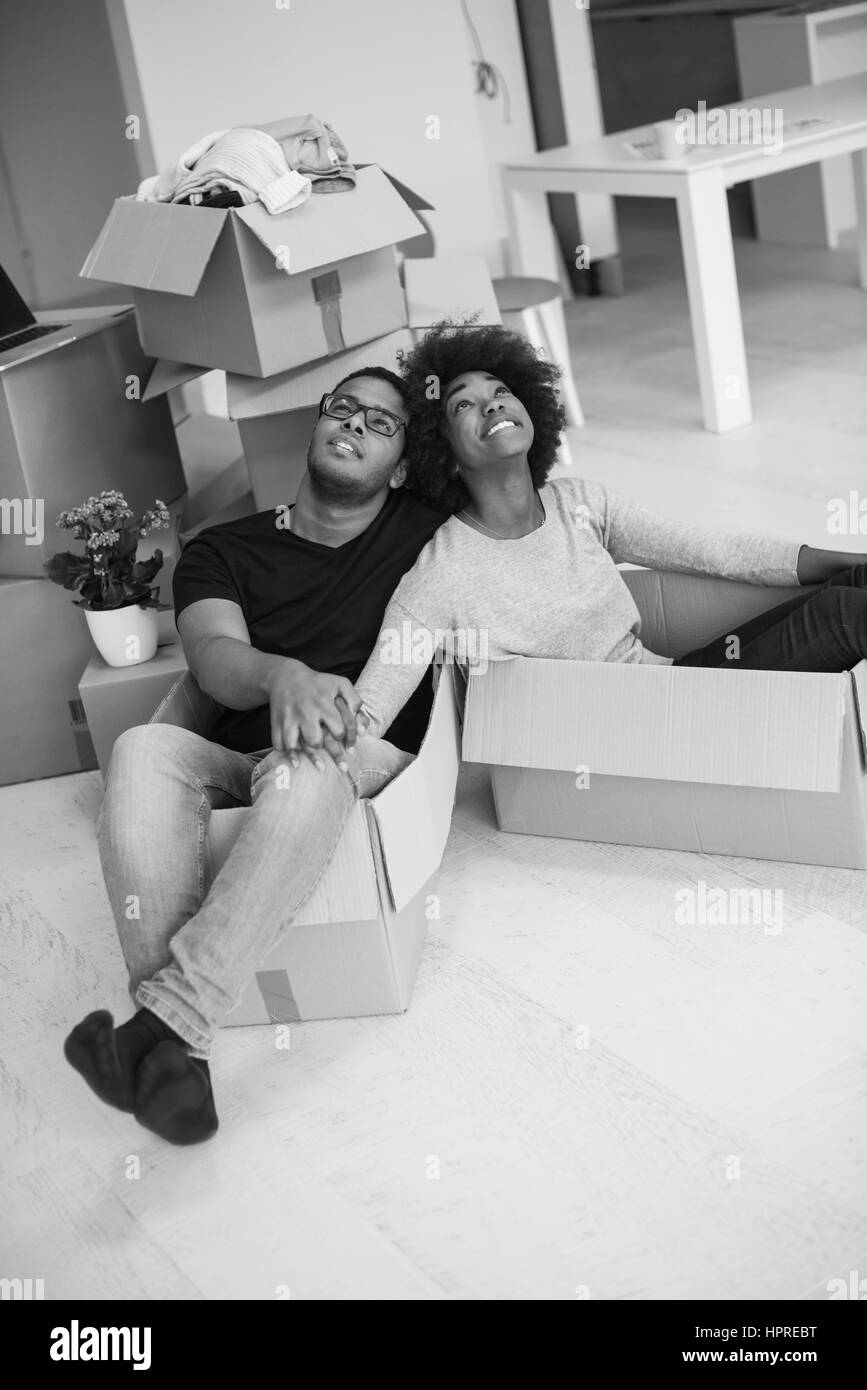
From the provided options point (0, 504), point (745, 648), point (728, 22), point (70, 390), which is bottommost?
point (745, 648)

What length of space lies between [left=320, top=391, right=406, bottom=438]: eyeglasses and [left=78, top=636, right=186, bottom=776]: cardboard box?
0.51m

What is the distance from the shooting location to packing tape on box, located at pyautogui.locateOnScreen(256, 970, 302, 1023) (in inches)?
74.7

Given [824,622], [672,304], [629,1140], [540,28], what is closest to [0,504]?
[824,622]

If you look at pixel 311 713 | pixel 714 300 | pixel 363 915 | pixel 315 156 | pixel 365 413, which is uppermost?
pixel 315 156

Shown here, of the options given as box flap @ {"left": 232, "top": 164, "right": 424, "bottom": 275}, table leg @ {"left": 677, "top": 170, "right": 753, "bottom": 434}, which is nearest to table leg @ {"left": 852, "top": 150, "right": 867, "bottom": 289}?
table leg @ {"left": 677, "top": 170, "right": 753, "bottom": 434}

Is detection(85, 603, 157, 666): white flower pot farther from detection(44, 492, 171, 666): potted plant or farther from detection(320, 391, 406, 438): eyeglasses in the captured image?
detection(320, 391, 406, 438): eyeglasses

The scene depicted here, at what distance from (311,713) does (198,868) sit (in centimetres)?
24

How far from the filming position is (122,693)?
241 centimetres

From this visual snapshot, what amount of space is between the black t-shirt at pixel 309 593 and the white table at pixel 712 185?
1857 millimetres

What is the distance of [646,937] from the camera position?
6.53 ft

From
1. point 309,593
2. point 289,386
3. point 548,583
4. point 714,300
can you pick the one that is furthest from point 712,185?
point 309,593

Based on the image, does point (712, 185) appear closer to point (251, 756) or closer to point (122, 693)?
point (122, 693)
